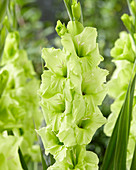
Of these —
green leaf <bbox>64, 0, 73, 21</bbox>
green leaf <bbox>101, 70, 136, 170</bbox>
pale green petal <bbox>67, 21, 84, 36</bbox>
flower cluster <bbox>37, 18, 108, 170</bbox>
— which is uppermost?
green leaf <bbox>64, 0, 73, 21</bbox>

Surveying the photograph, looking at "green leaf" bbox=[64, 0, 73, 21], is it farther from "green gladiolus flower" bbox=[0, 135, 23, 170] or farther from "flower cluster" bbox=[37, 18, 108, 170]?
"green gladiolus flower" bbox=[0, 135, 23, 170]

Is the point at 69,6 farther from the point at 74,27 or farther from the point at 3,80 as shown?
the point at 3,80

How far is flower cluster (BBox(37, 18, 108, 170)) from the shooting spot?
24 centimetres

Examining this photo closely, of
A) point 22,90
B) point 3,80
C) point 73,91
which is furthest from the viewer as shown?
point 22,90

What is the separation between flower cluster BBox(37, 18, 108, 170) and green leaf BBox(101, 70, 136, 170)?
1.7 inches

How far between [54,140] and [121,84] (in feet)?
0.46

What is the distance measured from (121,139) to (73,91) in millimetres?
86

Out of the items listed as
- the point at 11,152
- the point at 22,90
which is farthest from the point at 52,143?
the point at 22,90

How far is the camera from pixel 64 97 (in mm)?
245

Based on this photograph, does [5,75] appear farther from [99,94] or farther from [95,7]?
[95,7]

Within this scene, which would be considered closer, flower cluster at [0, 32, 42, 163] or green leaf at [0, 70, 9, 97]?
green leaf at [0, 70, 9, 97]

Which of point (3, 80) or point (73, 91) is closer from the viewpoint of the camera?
point (73, 91)

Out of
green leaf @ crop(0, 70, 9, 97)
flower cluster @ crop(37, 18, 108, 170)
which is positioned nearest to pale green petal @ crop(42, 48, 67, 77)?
flower cluster @ crop(37, 18, 108, 170)

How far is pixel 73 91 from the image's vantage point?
0.80 feet
